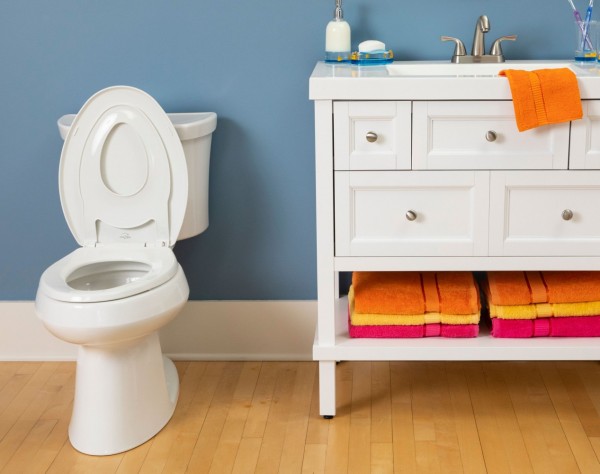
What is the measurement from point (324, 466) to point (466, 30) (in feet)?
4.18

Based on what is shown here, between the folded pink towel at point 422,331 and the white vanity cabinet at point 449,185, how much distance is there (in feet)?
0.12

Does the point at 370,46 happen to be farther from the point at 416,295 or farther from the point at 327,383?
the point at 327,383

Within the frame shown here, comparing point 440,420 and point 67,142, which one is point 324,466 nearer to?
point 440,420

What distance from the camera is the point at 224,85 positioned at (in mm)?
2723

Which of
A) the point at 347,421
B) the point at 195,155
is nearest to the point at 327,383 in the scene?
the point at 347,421

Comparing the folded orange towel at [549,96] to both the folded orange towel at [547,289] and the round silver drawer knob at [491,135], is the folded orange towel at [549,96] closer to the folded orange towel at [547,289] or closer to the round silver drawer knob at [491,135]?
the round silver drawer knob at [491,135]

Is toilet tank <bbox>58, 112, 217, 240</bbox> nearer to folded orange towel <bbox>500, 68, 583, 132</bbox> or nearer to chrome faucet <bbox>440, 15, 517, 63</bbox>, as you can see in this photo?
chrome faucet <bbox>440, 15, 517, 63</bbox>

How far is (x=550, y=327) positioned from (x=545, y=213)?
0.32m

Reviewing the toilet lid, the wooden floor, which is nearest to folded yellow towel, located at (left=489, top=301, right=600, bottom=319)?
the wooden floor

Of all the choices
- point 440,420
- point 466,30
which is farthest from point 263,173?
point 440,420

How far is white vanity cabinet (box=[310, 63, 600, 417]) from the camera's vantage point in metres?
2.24

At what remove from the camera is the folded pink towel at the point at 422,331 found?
7.96 ft

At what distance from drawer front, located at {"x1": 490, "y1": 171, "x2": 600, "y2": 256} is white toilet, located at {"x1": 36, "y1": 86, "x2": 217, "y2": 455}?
2.73 ft

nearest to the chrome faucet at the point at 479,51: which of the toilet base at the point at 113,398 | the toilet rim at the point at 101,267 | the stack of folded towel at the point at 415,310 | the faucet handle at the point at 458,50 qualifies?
the faucet handle at the point at 458,50
